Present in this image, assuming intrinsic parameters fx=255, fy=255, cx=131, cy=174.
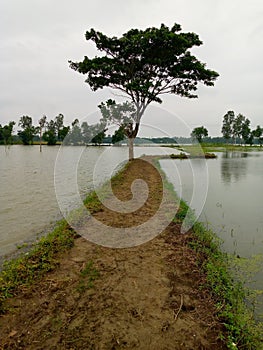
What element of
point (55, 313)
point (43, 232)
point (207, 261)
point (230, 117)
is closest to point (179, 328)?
point (55, 313)

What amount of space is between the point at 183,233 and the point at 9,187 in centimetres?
772

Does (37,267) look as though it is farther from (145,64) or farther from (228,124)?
(228,124)

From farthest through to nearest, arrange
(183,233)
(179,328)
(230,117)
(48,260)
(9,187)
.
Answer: (230,117), (9,187), (183,233), (48,260), (179,328)

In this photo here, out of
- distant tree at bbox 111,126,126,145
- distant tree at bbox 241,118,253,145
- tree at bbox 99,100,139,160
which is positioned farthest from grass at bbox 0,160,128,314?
distant tree at bbox 241,118,253,145

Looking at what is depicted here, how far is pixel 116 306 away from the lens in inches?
106

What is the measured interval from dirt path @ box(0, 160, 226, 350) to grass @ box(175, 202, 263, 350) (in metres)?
0.11

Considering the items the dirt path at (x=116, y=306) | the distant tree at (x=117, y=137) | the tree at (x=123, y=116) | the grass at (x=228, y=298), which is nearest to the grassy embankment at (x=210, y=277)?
the grass at (x=228, y=298)

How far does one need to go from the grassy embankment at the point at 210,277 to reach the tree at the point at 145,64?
10803 millimetres

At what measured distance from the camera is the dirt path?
2.26 m

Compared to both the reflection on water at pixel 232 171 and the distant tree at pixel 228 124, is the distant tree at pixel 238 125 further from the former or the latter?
the reflection on water at pixel 232 171

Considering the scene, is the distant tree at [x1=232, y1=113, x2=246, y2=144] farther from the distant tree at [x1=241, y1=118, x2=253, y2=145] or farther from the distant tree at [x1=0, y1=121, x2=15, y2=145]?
the distant tree at [x1=0, y1=121, x2=15, y2=145]

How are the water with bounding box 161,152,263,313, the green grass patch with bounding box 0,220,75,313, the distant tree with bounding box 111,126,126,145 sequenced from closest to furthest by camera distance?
the green grass patch with bounding box 0,220,75,313 → the water with bounding box 161,152,263,313 → the distant tree with bounding box 111,126,126,145

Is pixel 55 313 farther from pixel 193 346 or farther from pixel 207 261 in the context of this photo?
pixel 207 261

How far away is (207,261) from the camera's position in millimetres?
3723
